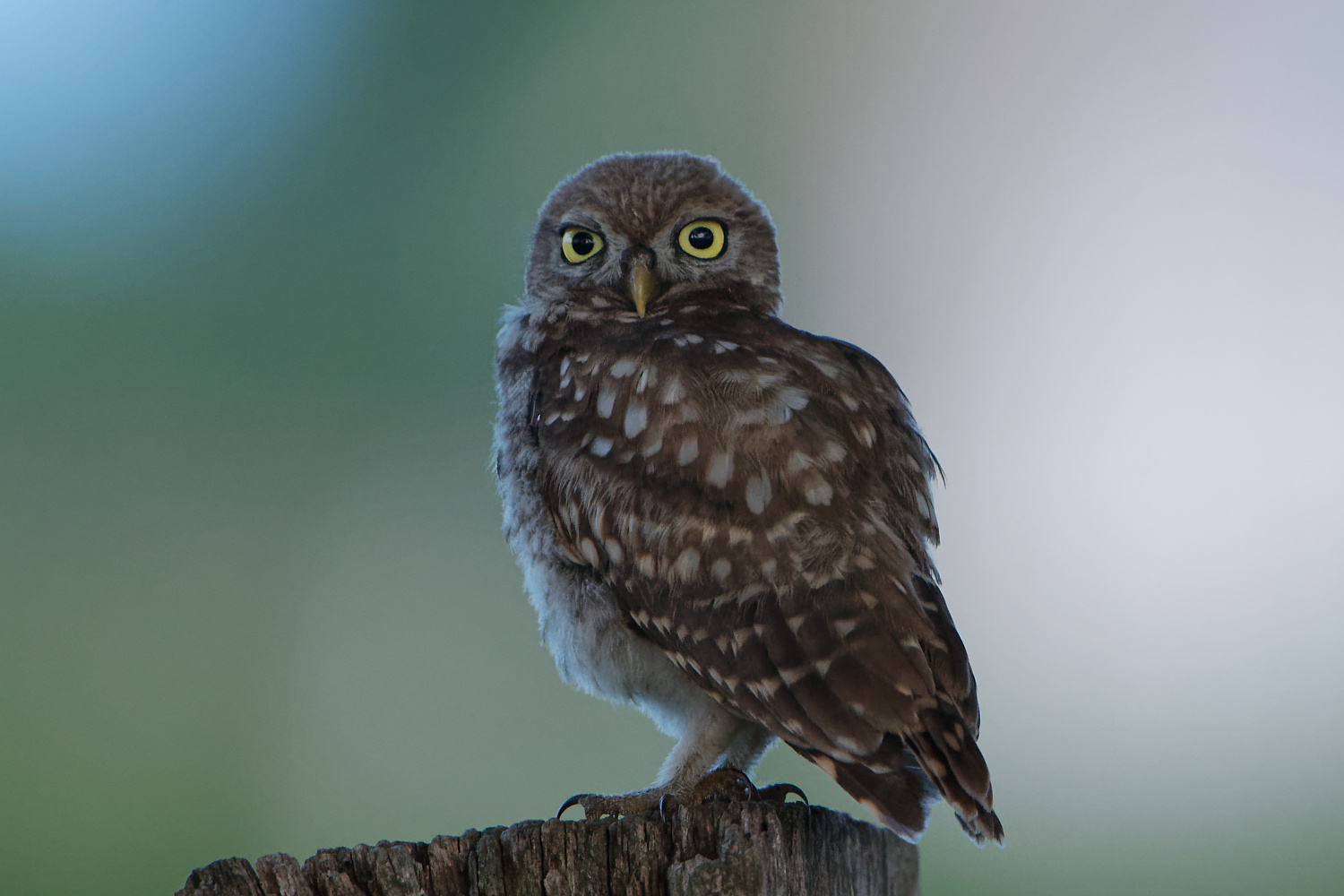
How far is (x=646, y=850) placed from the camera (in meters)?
1.47

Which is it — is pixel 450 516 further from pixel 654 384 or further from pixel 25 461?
pixel 654 384

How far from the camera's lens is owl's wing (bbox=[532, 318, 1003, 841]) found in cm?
184

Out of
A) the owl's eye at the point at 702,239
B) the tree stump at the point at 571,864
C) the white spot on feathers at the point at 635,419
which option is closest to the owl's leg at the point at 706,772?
the tree stump at the point at 571,864

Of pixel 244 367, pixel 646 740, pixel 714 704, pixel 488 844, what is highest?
pixel 244 367

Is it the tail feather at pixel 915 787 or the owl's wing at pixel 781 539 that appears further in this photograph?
the owl's wing at pixel 781 539

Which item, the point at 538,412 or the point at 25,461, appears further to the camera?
the point at 25,461

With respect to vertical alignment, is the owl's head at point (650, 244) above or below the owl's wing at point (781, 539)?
above

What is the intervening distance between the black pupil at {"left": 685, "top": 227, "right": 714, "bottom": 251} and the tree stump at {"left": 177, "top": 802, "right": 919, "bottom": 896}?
1631mm

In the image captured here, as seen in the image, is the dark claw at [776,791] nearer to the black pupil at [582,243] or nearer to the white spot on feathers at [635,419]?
the white spot on feathers at [635,419]

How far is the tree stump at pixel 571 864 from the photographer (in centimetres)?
141

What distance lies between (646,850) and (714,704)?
823mm

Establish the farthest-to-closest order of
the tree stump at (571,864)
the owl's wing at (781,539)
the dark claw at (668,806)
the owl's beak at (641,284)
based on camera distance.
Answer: the owl's beak at (641,284)
the owl's wing at (781,539)
the dark claw at (668,806)
the tree stump at (571,864)

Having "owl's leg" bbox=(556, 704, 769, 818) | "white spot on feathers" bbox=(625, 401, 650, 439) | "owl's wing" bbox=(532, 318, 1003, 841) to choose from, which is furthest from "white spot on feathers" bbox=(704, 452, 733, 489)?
"owl's leg" bbox=(556, 704, 769, 818)

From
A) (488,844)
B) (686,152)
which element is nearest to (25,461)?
(686,152)
